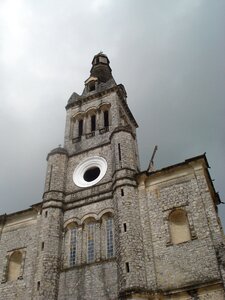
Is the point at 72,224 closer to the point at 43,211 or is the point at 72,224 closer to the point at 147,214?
the point at 43,211

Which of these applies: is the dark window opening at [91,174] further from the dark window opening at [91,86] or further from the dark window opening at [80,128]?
the dark window opening at [91,86]

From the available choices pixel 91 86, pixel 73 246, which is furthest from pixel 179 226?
pixel 91 86

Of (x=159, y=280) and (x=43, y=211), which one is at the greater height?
(x=43, y=211)

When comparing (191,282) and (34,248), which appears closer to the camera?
→ (191,282)

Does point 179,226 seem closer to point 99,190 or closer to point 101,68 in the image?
point 99,190

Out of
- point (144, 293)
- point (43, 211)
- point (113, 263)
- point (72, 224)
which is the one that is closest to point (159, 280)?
point (144, 293)

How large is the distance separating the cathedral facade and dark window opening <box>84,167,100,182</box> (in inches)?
2.8

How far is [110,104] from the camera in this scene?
98.8 feet

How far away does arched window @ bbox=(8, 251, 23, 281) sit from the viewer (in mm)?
21781

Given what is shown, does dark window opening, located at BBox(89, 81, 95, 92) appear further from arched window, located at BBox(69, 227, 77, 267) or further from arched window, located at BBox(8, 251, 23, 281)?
arched window, located at BBox(8, 251, 23, 281)

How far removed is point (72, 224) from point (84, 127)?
31.9 feet

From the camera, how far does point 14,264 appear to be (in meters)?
22.4

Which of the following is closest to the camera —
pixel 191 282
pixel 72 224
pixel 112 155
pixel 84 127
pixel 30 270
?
pixel 191 282

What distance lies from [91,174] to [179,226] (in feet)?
27.9
